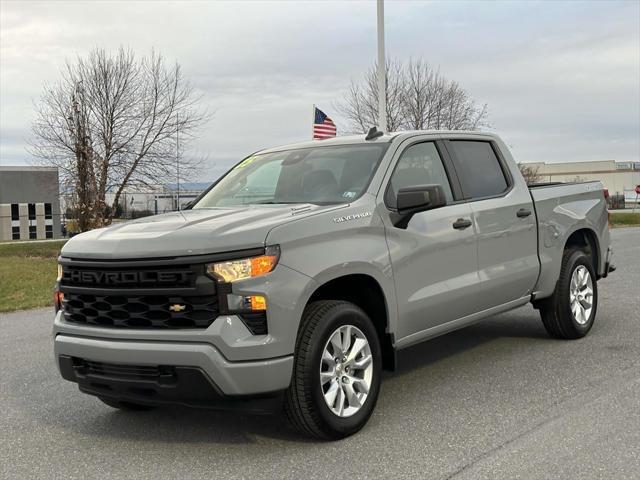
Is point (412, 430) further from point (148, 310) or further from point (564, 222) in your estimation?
point (564, 222)

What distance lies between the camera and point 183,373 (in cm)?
379

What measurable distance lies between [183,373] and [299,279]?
0.82 metres

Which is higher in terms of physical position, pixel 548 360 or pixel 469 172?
pixel 469 172

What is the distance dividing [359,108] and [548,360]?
75.7ft

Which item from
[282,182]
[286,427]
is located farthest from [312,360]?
[282,182]

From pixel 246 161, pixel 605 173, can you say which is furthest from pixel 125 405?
pixel 605 173

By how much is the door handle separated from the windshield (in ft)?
2.55

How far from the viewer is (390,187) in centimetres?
496

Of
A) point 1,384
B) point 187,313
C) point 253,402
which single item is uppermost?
point 187,313

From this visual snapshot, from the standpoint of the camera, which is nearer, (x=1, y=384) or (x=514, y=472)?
(x=514, y=472)

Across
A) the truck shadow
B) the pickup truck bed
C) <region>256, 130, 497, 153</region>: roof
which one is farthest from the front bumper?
the pickup truck bed

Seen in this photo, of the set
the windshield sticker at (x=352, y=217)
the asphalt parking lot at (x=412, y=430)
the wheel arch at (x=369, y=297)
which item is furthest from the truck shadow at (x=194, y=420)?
the windshield sticker at (x=352, y=217)

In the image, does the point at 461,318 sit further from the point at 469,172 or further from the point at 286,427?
the point at 286,427

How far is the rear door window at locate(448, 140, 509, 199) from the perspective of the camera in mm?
Result: 5715
